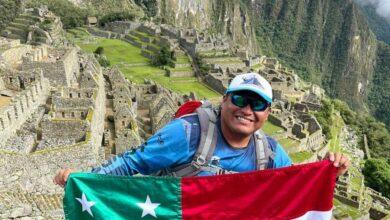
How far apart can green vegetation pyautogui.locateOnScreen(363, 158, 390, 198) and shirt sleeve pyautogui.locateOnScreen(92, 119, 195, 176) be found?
138 feet

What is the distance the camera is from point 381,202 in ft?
122

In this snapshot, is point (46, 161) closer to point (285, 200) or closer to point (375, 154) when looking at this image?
point (285, 200)

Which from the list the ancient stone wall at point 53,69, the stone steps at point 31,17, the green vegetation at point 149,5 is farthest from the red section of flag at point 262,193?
the green vegetation at point 149,5

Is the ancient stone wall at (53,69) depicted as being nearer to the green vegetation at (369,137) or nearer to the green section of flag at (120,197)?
the green section of flag at (120,197)

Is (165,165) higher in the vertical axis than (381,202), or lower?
higher

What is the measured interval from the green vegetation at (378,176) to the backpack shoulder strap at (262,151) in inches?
1621

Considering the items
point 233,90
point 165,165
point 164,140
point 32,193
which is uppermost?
point 233,90

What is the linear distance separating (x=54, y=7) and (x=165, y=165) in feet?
264

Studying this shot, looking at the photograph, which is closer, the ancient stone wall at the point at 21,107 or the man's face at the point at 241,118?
the man's face at the point at 241,118

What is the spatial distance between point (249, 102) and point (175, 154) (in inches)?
41.1

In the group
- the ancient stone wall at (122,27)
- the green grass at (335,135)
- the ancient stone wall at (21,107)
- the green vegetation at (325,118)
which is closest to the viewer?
the ancient stone wall at (21,107)

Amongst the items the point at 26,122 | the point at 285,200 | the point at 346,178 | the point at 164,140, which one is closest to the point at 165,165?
the point at 164,140

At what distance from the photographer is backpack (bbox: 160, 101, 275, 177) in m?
5.36

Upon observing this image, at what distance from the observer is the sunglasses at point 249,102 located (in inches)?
211
